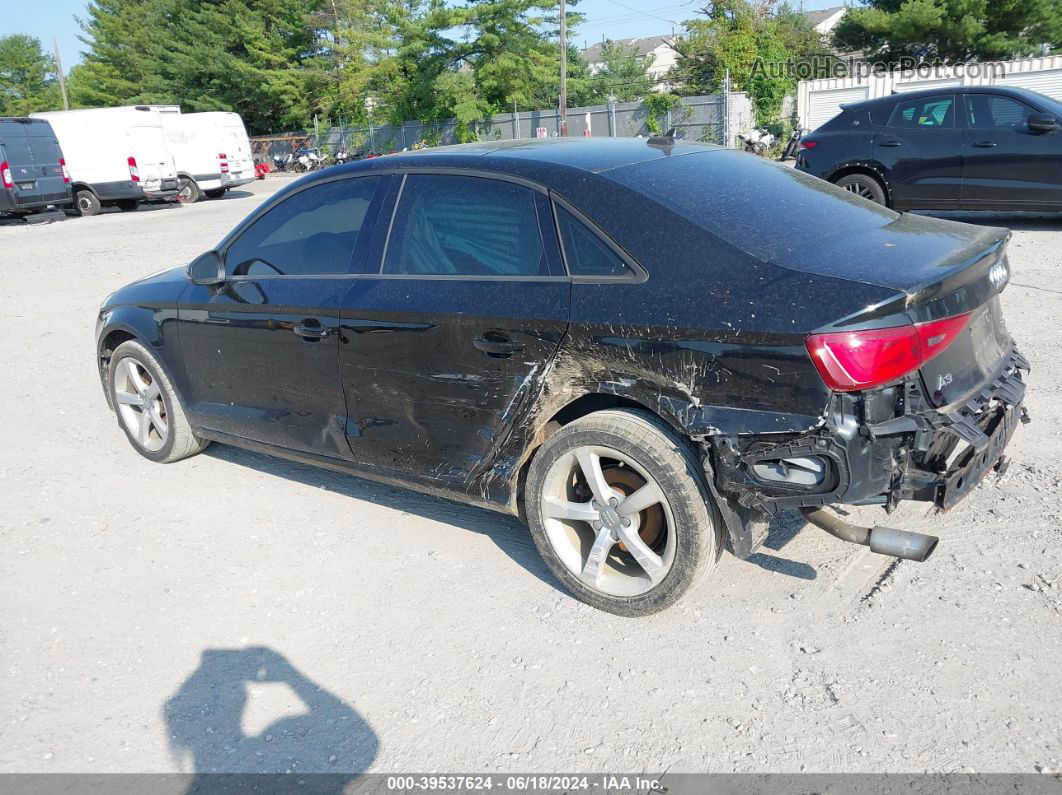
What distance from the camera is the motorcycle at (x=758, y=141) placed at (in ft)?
83.3

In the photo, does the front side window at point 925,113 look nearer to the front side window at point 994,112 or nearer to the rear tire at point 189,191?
the front side window at point 994,112

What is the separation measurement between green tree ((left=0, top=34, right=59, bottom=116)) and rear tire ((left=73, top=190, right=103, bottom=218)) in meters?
57.8

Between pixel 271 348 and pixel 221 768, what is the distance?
2092 millimetres

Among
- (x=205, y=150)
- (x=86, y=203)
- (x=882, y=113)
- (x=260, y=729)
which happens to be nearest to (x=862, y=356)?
(x=260, y=729)

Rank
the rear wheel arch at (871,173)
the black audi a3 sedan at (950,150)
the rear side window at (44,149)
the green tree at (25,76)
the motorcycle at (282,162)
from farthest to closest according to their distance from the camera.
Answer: the green tree at (25,76) → the motorcycle at (282,162) → the rear side window at (44,149) → the rear wheel arch at (871,173) → the black audi a3 sedan at (950,150)

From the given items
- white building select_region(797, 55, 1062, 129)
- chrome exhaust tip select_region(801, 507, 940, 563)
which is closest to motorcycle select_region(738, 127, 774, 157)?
white building select_region(797, 55, 1062, 129)

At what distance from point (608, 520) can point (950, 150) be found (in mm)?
8818

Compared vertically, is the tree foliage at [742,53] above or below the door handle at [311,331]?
above

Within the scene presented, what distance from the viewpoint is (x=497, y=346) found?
3494 mm

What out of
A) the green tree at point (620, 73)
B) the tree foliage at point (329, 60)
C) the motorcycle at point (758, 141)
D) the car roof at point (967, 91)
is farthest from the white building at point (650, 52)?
the car roof at point (967, 91)

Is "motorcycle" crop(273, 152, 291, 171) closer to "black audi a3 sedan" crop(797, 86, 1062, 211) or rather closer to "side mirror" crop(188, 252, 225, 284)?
"black audi a3 sedan" crop(797, 86, 1062, 211)

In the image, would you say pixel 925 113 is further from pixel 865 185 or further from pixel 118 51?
pixel 118 51

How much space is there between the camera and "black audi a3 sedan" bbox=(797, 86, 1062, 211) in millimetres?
9758

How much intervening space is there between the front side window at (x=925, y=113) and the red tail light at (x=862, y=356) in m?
8.82
